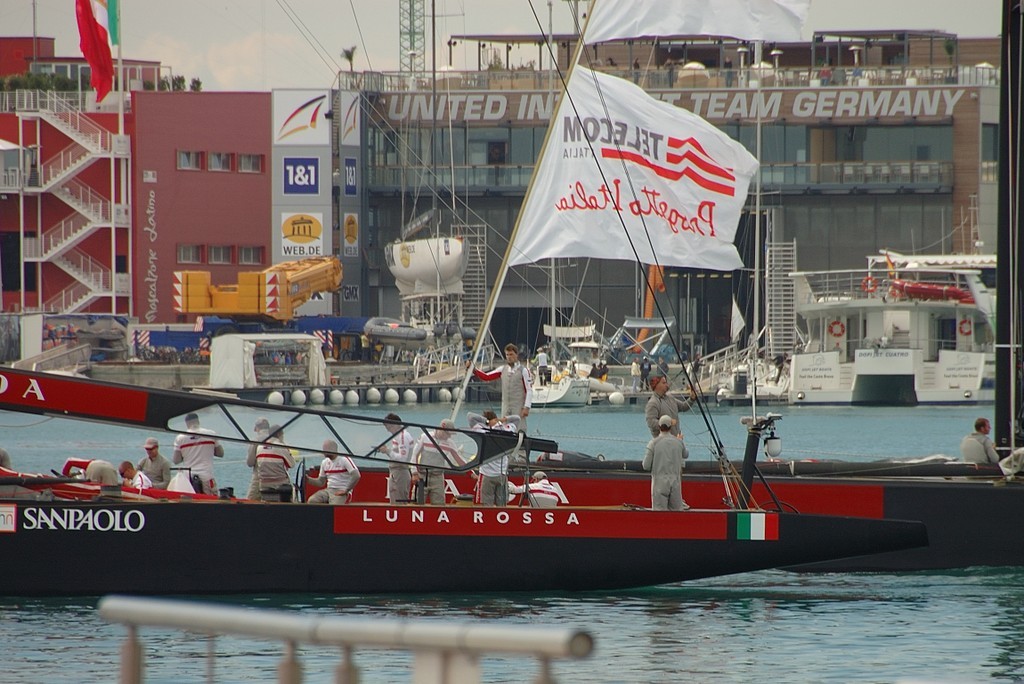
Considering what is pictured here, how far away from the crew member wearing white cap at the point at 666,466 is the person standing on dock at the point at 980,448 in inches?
173

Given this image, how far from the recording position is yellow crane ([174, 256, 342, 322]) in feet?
231

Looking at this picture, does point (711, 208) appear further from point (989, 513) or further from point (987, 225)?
point (987, 225)

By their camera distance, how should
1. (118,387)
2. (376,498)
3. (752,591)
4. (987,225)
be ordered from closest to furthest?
1. (118,387)
2. (752,591)
3. (376,498)
4. (987,225)

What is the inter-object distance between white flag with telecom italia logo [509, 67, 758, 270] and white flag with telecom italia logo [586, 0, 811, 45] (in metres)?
0.75

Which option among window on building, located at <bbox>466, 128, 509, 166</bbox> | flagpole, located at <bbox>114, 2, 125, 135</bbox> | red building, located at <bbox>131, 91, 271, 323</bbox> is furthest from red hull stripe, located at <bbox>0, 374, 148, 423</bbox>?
window on building, located at <bbox>466, 128, 509, 166</bbox>

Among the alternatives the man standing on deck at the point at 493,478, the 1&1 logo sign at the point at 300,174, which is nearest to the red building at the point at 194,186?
the 1&1 logo sign at the point at 300,174

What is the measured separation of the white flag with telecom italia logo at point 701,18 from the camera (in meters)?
20.9

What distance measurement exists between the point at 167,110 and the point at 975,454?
201ft

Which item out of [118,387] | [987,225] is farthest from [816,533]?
[987,225]

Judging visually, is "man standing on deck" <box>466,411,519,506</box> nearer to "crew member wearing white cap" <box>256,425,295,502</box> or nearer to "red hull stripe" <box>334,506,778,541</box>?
"red hull stripe" <box>334,506,778,541</box>

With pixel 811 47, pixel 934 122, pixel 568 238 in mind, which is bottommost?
pixel 568 238

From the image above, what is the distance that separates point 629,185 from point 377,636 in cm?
1597

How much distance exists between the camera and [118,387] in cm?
1548

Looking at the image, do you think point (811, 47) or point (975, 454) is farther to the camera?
point (811, 47)
